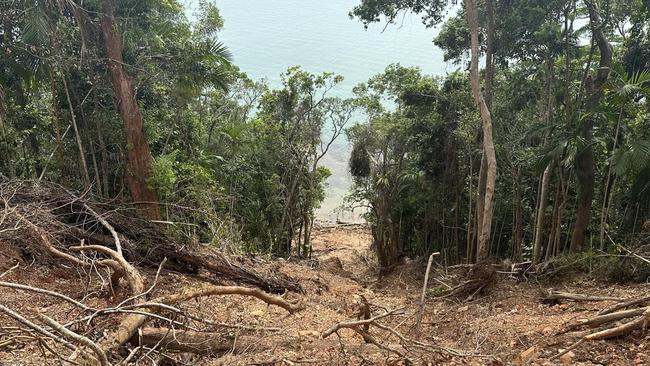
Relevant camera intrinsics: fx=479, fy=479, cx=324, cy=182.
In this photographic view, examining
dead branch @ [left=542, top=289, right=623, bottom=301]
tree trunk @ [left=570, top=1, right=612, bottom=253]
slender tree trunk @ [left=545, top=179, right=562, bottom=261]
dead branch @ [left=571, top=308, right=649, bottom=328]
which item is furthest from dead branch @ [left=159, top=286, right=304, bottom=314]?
slender tree trunk @ [left=545, top=179, right=562, bottom=261]

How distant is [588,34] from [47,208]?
10.9 metres

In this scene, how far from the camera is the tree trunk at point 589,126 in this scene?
9516 mm

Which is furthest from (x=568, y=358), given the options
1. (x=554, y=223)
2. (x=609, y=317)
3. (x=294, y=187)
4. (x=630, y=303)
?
(x=294, y=187)

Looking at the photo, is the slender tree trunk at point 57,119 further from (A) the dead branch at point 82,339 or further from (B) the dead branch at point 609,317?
(B) the dead branch at point 609,317

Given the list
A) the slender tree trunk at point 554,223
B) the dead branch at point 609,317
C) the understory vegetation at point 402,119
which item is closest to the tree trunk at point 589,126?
the understory vegetation at point 402,119

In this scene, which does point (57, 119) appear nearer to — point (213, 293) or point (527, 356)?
point (213, 293)

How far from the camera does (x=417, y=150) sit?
1587 cm

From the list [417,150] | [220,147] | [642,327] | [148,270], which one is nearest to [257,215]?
[220,147]

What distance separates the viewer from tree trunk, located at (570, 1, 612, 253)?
375 inches

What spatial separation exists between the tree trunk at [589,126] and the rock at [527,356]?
616 cm

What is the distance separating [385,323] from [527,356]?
9.82 ft

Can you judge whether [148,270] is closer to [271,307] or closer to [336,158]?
[271,307]

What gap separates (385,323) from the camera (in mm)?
7109

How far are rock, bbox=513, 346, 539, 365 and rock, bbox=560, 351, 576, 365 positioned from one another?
23cm
